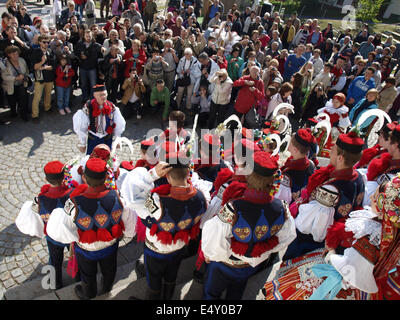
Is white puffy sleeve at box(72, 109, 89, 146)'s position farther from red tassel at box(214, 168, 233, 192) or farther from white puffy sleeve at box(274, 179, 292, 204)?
white puffy sleeve at box(274, 179, 292, 204)

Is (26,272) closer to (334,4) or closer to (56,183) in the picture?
(56,183)

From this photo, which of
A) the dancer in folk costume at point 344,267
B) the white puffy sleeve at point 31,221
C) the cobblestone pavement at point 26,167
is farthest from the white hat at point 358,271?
the cobblestone pavement at point 26,167

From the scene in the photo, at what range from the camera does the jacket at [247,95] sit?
280 inches

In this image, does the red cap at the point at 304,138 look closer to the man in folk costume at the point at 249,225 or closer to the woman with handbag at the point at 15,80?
the man in folk costume at the point at 249,225

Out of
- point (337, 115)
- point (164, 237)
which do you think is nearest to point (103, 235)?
point (164, 237)

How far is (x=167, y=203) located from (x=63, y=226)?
99 centimetres

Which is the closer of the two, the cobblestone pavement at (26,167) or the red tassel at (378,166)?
the red tassel at (378,166)

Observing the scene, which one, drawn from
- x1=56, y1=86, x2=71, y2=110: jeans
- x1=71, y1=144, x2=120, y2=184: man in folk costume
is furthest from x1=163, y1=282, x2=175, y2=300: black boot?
x1=56, y1=86, x2=71, y2=110: jeans

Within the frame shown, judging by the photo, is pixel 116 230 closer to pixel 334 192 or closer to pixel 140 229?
pixel 140 229

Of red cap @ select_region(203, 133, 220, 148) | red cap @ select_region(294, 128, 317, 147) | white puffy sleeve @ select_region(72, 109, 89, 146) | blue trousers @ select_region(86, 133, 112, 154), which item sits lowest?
blue trousers @ select_region(86, 133, 112, 154)

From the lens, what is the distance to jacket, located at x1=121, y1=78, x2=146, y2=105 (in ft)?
25.3

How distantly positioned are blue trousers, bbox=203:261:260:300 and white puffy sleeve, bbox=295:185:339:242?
71 centimetres

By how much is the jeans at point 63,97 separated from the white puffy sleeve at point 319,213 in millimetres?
6435

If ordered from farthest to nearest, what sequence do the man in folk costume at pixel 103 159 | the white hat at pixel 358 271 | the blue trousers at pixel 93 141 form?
the blue trousers at pixel 93 141 < the man in folk costume at pixel 103 159 < the white hat at pixel 358 271
